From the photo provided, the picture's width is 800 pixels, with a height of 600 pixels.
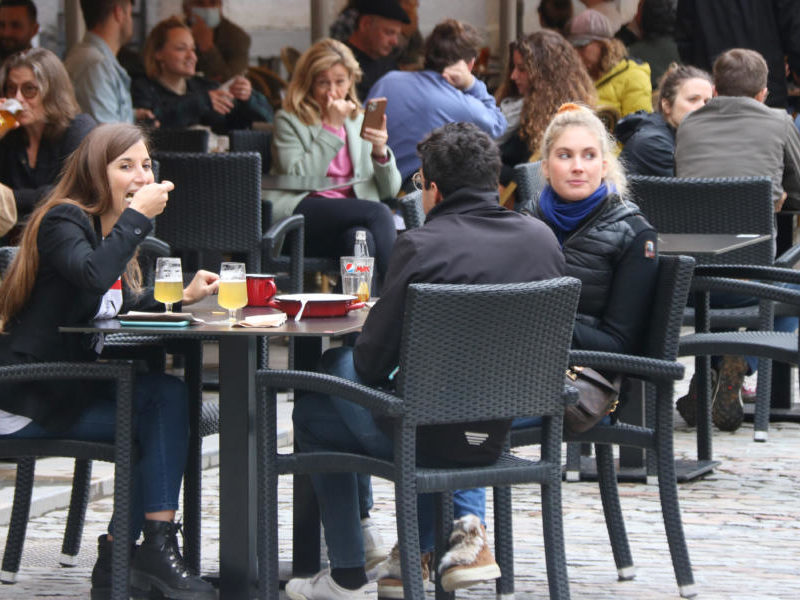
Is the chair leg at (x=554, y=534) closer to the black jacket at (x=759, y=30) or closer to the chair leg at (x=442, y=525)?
the chair leg at (x=442, y=525)

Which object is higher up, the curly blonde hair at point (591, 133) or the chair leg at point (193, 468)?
the curly blonde hair at point (591, 133)

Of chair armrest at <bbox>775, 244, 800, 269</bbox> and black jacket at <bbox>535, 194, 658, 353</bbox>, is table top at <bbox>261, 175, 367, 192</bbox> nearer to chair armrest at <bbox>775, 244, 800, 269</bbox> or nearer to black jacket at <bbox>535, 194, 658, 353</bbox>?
chair armrest at <bbox>775, 244, 800, 269</bbox>

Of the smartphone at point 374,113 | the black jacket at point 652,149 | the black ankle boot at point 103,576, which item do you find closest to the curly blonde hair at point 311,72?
the smartphone at point 374,113

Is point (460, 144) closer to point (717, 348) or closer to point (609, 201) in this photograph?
point (609, 201)

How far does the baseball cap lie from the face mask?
3.18 metres

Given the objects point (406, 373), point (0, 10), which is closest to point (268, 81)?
point (0, 10)

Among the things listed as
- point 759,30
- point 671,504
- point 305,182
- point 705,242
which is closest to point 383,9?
point 759,30

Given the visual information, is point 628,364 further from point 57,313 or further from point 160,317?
point 57,313

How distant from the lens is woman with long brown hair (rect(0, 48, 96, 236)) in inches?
229

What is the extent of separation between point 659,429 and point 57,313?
5.09 feet

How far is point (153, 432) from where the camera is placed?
12.7ft

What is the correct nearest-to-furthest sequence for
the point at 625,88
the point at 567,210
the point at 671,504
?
the point at 671,504 < the point at 567,210 < the point at 625,88

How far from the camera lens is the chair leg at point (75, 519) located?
4.41 m

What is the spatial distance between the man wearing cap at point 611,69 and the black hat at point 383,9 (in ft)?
3.31
